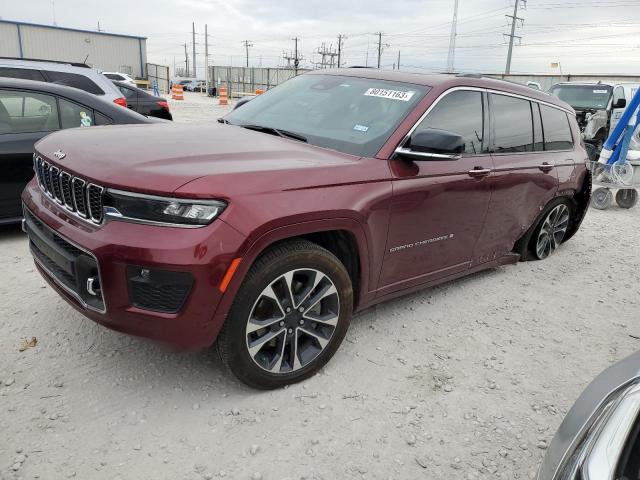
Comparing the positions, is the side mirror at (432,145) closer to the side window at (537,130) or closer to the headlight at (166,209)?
the headlight at (166,209)

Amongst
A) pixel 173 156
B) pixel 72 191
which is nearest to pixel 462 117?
pixel 173 156

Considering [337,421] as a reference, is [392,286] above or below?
above

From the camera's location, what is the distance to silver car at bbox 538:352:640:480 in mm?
1279

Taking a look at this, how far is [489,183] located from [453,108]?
66 cm

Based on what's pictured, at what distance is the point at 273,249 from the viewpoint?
261cm

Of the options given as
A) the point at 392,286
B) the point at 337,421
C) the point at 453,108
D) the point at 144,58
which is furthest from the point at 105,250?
the point at 144,58

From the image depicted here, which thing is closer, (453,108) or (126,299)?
(126,299)

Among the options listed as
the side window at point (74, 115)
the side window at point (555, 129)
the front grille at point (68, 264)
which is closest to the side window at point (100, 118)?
the side window at point (74, 115)

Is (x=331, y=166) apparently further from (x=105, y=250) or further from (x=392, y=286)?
(x=105, y=250)

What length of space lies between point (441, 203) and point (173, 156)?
180cm

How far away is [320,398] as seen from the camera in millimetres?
2838

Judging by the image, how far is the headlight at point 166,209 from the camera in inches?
89.4

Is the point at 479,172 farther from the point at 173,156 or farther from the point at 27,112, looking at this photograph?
the point at 27,112

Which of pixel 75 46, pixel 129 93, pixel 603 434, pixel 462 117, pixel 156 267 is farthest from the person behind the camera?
pixel 75 46
